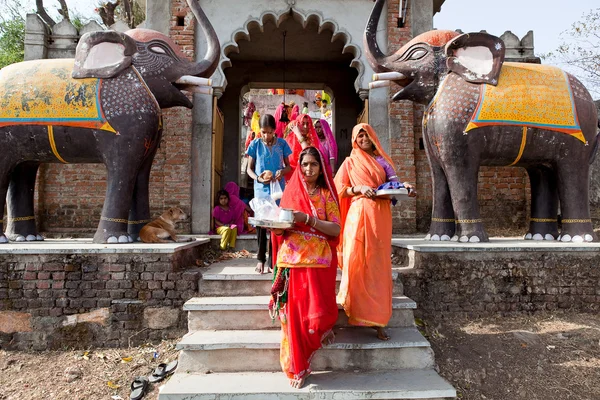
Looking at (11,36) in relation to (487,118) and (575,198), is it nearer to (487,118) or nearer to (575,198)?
(487,118)

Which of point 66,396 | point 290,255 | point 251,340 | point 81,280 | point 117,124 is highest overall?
point 117,124

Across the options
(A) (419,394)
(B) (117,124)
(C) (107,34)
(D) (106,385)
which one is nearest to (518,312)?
(A) (419,394)

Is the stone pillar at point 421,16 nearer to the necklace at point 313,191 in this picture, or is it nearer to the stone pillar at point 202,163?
the stone pillar at point 202,163

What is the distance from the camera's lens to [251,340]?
317 centimetres

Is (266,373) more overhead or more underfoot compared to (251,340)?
more underfoot

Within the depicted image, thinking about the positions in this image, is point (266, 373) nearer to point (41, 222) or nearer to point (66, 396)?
point (66, 396)

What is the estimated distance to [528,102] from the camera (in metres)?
4.74

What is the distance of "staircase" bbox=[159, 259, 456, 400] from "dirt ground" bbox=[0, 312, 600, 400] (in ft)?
1.32

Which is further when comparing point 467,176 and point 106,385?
point 467,176

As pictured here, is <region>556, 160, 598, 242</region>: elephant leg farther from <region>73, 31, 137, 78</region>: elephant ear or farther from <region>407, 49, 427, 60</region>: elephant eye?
<region>73, 31, 137, 78</region>: elephant ear

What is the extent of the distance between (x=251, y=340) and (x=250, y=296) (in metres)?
0.73

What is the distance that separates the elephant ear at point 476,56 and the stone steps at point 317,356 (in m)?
3.33

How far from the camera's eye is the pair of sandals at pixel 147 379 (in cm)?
313

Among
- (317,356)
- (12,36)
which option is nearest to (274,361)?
(317,356)
